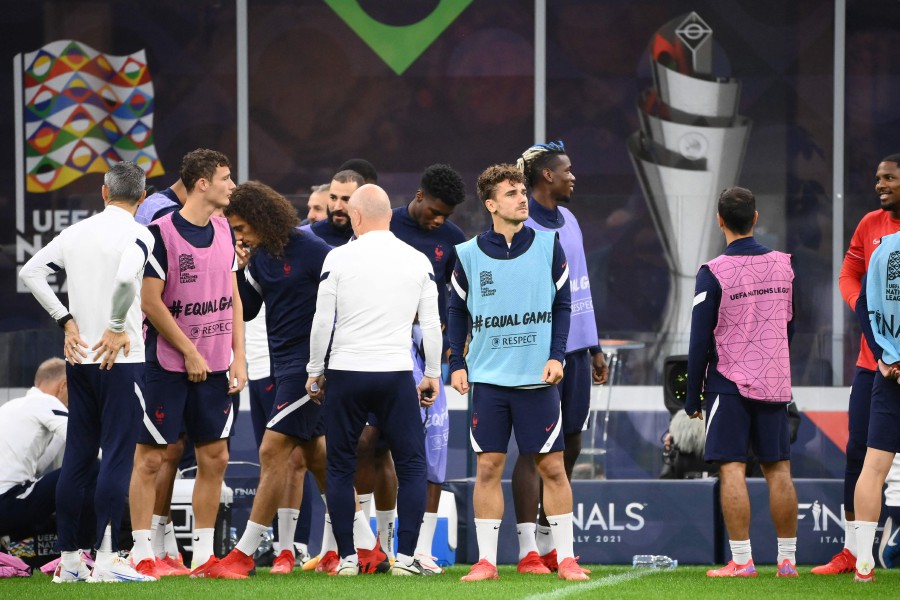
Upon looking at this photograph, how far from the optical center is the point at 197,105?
1297 cm

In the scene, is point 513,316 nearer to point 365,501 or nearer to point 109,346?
point 365,501

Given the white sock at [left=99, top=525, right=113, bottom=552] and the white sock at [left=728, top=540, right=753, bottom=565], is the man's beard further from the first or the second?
the white sock at [left=728, top=540, right=753, bottom=565]

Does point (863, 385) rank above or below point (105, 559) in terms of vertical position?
above

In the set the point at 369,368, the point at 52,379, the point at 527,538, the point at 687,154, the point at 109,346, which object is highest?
the point at 687,154

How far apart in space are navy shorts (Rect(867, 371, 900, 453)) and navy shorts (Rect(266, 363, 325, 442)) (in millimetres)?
2764

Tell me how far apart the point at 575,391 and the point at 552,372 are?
84 centimetres

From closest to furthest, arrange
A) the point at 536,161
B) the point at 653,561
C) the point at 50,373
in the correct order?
the point at 536,161, the point at 50,373, the point at 653,561

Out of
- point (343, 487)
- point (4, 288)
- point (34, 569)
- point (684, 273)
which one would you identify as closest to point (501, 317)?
point (343, 487)

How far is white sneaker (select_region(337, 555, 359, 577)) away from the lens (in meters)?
7.16

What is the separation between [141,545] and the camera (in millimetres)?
7105

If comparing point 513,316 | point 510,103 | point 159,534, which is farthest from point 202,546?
point 510,103

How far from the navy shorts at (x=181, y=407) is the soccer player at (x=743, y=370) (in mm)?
2389

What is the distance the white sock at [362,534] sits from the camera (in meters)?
7.41

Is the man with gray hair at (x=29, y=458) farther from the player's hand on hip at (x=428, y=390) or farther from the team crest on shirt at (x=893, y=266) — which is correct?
the team crest on shirt at (x=893, y=266)
